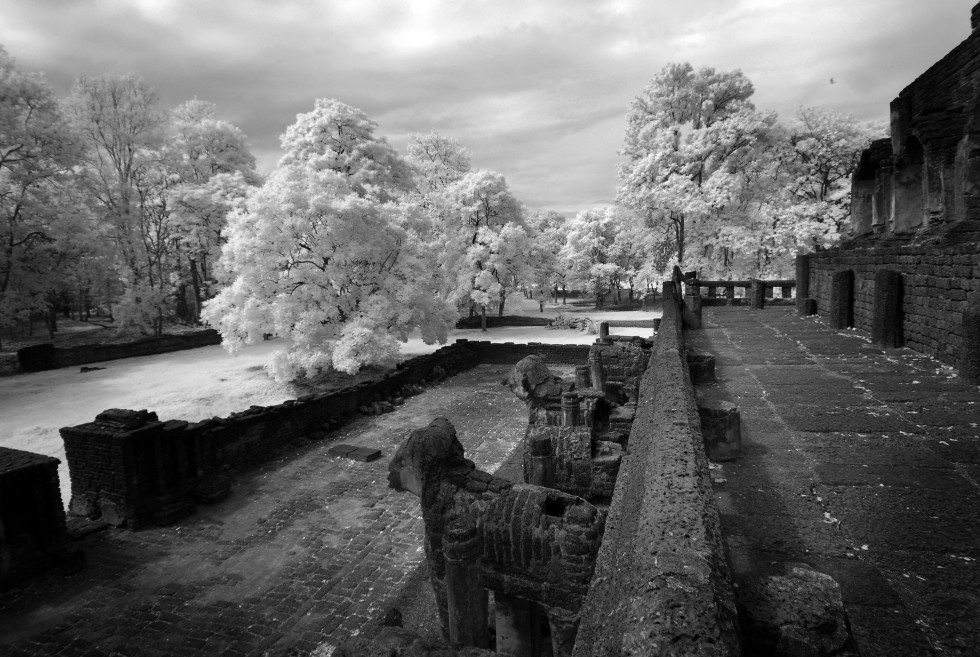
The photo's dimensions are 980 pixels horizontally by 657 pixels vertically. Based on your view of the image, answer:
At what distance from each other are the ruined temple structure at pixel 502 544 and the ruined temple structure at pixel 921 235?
521cm

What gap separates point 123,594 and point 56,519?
66.3 inches

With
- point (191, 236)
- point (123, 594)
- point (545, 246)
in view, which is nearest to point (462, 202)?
point (545, 246)

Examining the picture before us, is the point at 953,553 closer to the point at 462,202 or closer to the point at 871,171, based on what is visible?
the point at 871,171

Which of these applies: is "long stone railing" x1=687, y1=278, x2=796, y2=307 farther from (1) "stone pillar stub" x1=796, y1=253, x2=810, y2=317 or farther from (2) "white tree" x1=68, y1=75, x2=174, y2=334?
(2) "white tree" x1=68, y1=75, x2=174, y2=334

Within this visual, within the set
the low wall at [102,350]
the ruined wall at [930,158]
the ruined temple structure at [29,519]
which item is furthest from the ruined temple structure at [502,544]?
the low wall at [102,350]

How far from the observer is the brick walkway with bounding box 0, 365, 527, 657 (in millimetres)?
5492

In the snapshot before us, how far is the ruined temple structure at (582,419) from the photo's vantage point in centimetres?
484

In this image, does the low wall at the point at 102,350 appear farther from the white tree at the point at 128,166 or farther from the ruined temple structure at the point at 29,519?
the ruined temple structure at the point at 29,519

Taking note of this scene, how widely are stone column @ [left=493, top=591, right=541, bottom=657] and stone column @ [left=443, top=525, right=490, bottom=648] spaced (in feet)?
0.55

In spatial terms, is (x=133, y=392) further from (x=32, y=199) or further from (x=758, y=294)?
(x=758, y=294)

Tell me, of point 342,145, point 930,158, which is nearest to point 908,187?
point 930,158

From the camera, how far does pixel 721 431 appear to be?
3938mm

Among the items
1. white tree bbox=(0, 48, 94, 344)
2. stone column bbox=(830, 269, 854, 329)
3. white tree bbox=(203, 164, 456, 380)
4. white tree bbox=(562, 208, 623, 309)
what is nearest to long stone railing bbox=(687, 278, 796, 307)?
stone column bbox=(830, 269, 854, 329)

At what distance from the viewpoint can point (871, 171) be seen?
13.5 m
